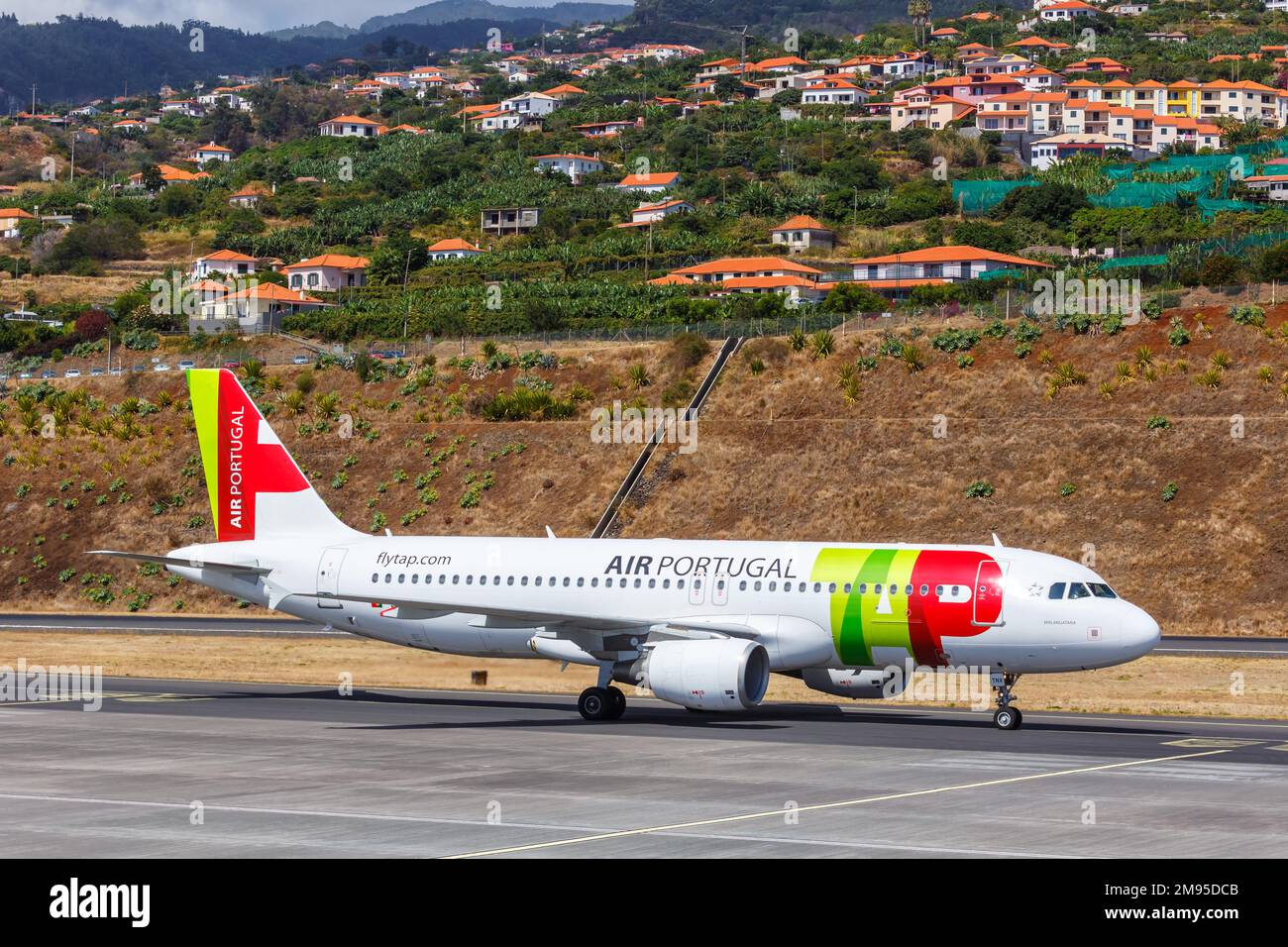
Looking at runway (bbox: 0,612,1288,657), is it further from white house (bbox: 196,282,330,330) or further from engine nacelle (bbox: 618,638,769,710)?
white house (bbox: 196,282,330,330)

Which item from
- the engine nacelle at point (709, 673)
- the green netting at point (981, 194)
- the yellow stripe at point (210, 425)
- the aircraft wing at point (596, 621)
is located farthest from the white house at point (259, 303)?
the engine nacelle at point (709, 673)

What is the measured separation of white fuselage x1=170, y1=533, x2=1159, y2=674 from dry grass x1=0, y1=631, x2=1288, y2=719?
20.8 ft

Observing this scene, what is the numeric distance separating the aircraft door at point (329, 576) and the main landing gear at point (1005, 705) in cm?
1836

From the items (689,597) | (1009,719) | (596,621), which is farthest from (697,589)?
(1009,719)

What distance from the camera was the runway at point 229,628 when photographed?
5531cm

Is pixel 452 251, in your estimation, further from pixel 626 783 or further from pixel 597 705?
pixel 626 783

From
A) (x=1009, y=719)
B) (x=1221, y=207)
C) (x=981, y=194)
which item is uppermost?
(x=981, y=194)

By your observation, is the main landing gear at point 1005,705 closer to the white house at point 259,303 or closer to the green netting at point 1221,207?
the white house at point 259,303

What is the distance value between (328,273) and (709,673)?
134m

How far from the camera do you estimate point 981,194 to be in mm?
169000
